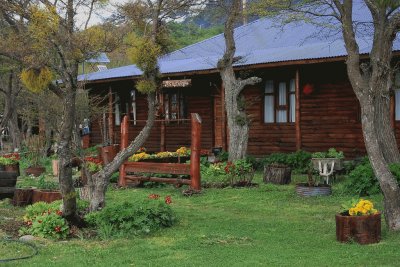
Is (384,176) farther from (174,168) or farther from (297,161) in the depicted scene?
(297,161)

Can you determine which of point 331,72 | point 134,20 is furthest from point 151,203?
point 331,72

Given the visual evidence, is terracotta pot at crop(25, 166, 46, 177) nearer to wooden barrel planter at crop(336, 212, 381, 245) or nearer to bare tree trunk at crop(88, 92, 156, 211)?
bare tree trunk at crop(88, 92, 156, 211)

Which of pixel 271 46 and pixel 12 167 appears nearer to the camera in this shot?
pixel 12 167

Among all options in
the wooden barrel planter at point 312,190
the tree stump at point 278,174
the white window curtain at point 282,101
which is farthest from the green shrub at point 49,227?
the white window curtain at point 282,101

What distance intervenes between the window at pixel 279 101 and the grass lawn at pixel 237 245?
30.3ft

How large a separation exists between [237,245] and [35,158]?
14267 millimetres

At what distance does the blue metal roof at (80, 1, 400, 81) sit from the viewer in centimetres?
1900

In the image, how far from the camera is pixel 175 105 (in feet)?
82.1

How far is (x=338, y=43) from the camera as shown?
1980 centimetres

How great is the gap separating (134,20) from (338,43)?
428 inches

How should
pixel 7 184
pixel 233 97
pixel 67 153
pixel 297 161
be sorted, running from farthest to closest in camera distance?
pixel 233 97
pixel 297 161
pixel 7 184
pixel 67 153

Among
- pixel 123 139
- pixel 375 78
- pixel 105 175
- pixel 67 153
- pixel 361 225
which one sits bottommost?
pixel 361 225

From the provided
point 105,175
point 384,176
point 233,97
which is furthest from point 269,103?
point 384,176

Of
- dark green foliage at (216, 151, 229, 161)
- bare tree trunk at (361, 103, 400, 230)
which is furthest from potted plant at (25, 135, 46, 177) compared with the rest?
bare tree trunk at (361, 103, 400, 230)
